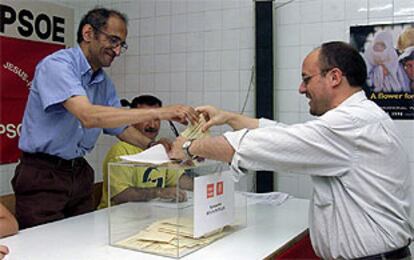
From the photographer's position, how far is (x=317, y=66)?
1622mm

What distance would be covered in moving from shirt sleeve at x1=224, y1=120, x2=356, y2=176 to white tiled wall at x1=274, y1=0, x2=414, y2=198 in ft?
4.28

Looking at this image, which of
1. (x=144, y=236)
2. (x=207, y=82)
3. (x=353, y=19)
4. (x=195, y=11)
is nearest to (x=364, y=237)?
(x=144, y=236)

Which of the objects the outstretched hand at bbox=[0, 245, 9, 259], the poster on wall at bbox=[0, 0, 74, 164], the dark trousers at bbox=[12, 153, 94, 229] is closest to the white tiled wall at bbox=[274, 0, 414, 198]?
the dark trousers at bbox=[12, 153, 94, 229]

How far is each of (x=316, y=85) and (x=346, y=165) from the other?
33cm

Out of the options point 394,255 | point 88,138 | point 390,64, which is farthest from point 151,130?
point 394,255

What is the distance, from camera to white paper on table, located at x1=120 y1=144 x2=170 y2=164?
163cm

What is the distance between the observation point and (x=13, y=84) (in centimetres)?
300

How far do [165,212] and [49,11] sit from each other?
210 cm

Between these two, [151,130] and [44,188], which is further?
[151,130]

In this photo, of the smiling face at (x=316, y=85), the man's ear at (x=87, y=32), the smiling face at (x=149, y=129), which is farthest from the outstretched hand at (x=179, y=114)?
the smiling face at (x=149, y=129)

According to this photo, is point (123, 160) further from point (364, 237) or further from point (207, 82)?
point (207, 82)

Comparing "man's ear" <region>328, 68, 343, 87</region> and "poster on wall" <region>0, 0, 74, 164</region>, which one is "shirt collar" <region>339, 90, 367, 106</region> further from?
"poster on wall" <region>0, 0, 74, 164</region>

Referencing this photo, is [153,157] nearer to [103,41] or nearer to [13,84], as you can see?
[103,41]

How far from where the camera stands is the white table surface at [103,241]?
1.47m
